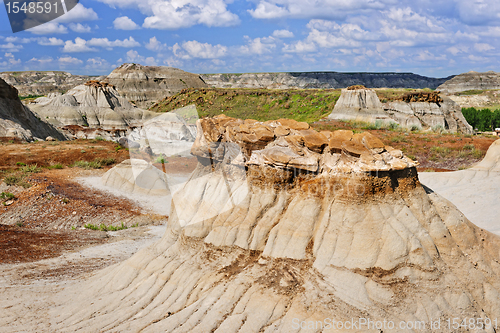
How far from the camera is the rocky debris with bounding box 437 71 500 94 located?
11619cm

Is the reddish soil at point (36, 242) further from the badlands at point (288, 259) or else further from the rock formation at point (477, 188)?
the rock formation at point (477, 188)

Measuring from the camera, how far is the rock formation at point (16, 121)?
29.7 m

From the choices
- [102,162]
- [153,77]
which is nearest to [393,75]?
[153,77]

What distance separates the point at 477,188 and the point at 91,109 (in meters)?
60.8

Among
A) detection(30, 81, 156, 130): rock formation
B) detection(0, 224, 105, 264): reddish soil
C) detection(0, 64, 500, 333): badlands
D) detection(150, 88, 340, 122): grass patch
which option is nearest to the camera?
detection(0, 64, 500, 333): badlands

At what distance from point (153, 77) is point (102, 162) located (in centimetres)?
8407

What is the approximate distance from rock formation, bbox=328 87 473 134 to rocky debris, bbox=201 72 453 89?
8519 cm

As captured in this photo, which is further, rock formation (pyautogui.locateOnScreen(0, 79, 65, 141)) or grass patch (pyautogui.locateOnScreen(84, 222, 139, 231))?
rock formation (pyautogui.locateOnScreen(0, 79, 65, 141))

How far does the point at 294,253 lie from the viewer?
518cm

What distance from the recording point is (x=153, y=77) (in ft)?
329

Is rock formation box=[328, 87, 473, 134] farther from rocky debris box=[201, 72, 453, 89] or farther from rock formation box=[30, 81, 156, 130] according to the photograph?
rocky debris box=[201, 72, 453, 89]

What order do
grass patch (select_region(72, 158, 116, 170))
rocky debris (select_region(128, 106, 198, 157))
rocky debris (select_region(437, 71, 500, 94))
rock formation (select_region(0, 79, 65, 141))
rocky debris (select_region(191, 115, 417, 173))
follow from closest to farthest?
rocky debris (select_region(191, 115, 417, 173))
grass patch (select_region(72, 158, 116, 170))
rocky debris (select_region(128, 106, 198, 157))
rock formation (select_region(0, 79, 65, 141))
rocky debris (select_region(437, 71, 500, 94))

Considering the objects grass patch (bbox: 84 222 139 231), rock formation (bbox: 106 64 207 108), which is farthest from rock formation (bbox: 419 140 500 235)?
rock formation (bbox: 106 64 207 108)

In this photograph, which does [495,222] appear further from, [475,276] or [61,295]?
[61,295]
